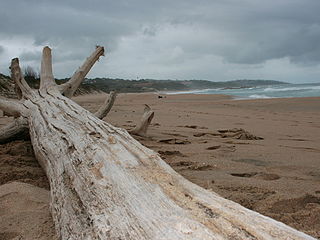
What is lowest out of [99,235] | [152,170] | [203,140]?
[203,140]

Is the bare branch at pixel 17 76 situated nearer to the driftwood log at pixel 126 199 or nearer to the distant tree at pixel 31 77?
the driftwood log at pixel 126 199

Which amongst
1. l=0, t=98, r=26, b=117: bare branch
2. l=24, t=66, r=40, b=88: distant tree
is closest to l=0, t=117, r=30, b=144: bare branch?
l=0, t=98, r=26, b=117: bare branch

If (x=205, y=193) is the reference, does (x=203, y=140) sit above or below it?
below

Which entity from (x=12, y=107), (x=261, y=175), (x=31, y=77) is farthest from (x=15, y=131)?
(x=31, y=77)

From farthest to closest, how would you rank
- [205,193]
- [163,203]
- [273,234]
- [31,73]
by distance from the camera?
[31,73]
[205,193]
[163,203]
[273,234]

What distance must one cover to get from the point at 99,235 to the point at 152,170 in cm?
57

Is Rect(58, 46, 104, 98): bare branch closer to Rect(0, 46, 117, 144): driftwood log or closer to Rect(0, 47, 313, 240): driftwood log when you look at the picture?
Rect(0, 46, 117, 144): driftwood log

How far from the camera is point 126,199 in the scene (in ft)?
4.91

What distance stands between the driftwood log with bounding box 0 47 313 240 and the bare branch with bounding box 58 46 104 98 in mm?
2304

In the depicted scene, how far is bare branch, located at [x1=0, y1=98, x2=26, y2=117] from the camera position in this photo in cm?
424

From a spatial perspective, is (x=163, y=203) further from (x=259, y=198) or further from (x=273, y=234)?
(x=259, y=198)

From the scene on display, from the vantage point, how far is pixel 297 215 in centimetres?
196

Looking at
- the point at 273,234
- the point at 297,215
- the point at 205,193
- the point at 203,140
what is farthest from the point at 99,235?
the point at 203,140

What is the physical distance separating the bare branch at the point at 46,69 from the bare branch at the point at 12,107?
1.83 feet
